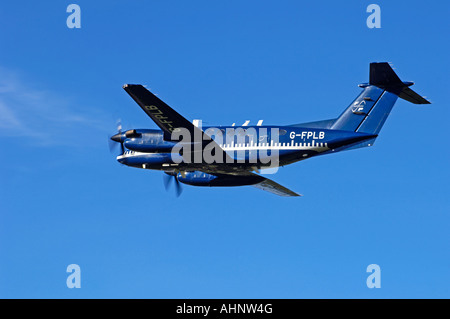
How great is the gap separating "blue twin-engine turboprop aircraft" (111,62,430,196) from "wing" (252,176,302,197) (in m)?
5.31

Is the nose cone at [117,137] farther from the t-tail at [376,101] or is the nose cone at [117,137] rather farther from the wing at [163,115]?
the t-tail at [376,101]

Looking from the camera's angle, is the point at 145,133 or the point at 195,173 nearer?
the point at 145,133

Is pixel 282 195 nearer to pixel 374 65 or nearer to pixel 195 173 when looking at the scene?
pixel 195 173

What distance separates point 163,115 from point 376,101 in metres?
14.5

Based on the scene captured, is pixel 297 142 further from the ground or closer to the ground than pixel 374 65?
closer to the ground

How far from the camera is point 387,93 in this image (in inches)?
1965

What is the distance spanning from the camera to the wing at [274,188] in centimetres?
5753

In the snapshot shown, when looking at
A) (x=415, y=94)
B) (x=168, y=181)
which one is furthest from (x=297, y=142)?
(x=168, y=181)

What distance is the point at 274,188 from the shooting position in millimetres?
58531

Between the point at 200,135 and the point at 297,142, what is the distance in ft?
21.6

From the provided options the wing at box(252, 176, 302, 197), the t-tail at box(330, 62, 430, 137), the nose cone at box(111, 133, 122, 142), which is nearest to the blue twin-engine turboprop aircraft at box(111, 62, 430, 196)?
the t-tail at box(330, 62, 430, 137)

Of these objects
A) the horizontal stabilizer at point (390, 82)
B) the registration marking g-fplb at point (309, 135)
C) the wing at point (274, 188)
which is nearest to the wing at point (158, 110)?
the registration marking g-fplb at point (309, 135)

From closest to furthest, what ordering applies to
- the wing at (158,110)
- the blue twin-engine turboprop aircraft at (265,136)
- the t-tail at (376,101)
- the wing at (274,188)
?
the wing at (158,110) < the blue twin-engine turboprop aircraft at (265,136) < the t-tail at (376,101) < the wing at (274,188)

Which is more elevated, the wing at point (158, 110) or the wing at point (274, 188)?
the wing at point (158, 110)
